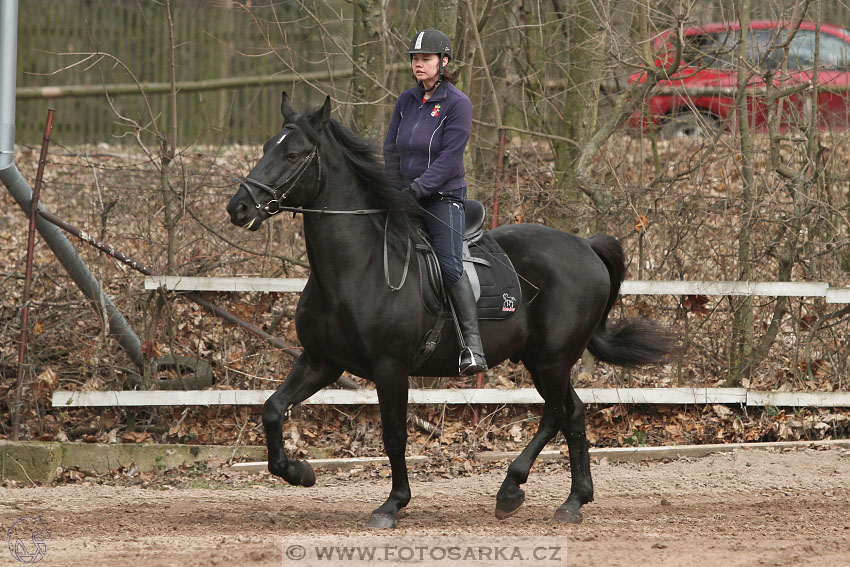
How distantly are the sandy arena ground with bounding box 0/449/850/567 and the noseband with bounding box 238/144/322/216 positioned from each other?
1873 millimetres

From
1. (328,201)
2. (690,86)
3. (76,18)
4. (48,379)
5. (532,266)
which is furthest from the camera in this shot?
(76,18)

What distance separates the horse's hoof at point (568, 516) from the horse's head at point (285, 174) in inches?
103

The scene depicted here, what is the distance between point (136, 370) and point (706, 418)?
17.1 ft

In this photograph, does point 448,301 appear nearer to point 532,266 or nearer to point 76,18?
point 532,266

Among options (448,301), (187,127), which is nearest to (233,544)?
(448,301)

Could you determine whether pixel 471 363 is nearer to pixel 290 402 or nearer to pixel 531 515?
pixel 290 402

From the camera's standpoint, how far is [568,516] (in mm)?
6203

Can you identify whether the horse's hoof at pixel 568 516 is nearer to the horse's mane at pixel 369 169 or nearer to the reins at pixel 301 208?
the reins at pixel 301 208

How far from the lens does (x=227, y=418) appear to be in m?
8.45

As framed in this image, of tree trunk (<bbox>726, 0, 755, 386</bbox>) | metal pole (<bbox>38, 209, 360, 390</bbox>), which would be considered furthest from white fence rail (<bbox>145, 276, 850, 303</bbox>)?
tree trunk (<bbox>726, 0, 755, 386</bbox>)

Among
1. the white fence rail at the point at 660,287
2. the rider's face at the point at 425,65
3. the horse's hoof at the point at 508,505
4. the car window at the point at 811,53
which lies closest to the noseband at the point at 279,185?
the rider's face at the point at 425,65

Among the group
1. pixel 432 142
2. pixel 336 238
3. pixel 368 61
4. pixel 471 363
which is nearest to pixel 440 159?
pixel 432 142

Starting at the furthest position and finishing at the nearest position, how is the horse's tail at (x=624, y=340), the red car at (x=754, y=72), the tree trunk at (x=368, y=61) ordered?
1. the red car at (x=754, y=72)
2. the tree trunk at (x=368, y=61)
3. the horse's tail at (x=624, y=340)

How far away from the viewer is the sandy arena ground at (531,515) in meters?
5.10
